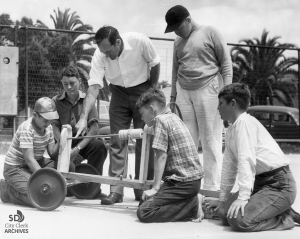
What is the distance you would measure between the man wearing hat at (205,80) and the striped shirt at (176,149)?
843mm

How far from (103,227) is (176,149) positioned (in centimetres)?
84

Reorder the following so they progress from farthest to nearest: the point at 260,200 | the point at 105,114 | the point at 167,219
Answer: the point at 105,114, the point at 167,219, the point at 260,200

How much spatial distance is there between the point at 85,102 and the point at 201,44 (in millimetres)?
1248

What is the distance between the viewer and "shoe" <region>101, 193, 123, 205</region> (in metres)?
4.57

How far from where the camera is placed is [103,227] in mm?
3545

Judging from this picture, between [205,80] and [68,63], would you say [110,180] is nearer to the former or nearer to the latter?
[205,80]

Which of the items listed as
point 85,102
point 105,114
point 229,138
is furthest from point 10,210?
point 105,114

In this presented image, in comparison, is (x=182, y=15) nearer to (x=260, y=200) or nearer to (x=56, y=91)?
(x=260, y=200)

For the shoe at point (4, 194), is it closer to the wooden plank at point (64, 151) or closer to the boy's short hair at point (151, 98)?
the wooden plank at point (64, 151)

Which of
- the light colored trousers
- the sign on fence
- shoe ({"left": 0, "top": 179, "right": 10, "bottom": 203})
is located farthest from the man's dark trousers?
the sign on fence

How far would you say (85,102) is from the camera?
488 centimetres

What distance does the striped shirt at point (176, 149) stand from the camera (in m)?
3.87

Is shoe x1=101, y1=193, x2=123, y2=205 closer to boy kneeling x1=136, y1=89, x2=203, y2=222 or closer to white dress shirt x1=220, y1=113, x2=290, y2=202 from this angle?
boy kneeling x1=136, y1=89, x2=203, y2=222

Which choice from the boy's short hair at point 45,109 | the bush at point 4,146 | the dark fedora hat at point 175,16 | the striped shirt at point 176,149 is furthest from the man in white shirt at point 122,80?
the bush at point 4,146
